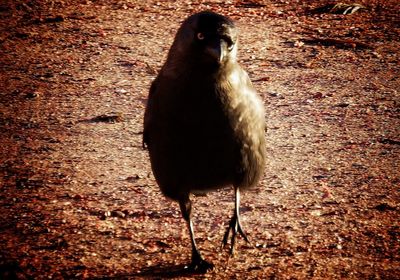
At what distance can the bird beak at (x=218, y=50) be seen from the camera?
3717 millimetres

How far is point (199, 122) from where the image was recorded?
3936mm

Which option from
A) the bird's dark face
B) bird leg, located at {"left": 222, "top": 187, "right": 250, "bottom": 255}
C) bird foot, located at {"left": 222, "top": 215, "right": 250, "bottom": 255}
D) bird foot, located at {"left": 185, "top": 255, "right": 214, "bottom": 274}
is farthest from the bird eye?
bird foot, located at {"left": 185, "top": 255, "right": 214, "bottom": 274}

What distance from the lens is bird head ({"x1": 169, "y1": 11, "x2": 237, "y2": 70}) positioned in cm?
375

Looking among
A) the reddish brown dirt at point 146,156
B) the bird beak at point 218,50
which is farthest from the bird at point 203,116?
the reddish brown dirt at point 146,156

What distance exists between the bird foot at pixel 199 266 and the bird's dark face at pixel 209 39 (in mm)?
1336

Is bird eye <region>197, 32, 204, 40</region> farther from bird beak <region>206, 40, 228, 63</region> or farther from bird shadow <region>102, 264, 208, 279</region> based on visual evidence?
bird shadow <region>102, 264, 208, 279</region>

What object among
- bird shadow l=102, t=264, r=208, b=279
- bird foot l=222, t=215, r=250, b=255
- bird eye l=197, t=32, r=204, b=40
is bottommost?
bird shadow l=102, t=264, r=208, b=279

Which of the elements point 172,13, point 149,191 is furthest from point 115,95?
point 172,13

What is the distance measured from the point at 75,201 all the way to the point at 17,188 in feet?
1.80

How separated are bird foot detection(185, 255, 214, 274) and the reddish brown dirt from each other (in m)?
0.09

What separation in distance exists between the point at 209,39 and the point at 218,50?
0.11 m

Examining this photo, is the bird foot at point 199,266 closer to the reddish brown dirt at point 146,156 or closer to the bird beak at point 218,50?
the reddish brown dirt at point 146,156

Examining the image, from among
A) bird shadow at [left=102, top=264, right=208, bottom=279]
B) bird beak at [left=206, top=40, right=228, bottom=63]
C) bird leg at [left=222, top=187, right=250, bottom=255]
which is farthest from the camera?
bird leg at [left=222, top=187, right=250, bottom=255]

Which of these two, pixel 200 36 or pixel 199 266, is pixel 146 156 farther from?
pixel 200 36
